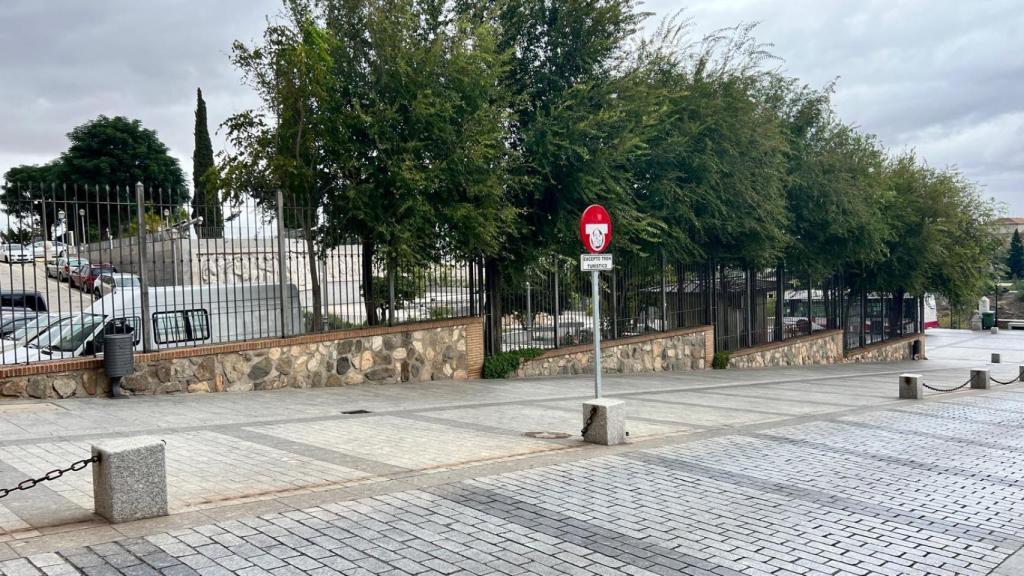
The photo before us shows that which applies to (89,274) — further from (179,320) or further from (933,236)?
(933,236)

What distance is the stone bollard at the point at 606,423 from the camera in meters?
9.05

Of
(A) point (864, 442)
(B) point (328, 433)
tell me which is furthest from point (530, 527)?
(A) point (864, 442)

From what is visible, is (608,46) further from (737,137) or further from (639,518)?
(639,518)

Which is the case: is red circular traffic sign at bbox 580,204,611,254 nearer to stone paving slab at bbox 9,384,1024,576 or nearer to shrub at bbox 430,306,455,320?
stone paving slab at bbox 9,384,1024,576

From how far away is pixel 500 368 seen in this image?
57.5ft

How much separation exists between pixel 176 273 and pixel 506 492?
8.05 meters

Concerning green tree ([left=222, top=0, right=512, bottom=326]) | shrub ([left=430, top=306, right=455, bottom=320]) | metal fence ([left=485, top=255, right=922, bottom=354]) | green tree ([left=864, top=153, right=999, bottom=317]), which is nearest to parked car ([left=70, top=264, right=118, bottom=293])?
green tree ([left=222, top=0, right=512, bottom=326])

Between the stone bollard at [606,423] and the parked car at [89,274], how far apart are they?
7495mm

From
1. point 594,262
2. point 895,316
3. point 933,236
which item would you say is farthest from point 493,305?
point 895,316

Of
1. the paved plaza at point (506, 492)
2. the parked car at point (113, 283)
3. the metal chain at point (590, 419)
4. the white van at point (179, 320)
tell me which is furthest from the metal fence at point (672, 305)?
the metal chain at point (590, 419)

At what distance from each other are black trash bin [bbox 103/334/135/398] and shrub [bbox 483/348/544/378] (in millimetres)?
7925

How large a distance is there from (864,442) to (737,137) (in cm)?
1358

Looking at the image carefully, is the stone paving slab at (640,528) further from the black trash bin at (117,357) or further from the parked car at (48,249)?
the parked car at (48,249)

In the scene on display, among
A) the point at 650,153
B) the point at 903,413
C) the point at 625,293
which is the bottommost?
the point at 903,413
